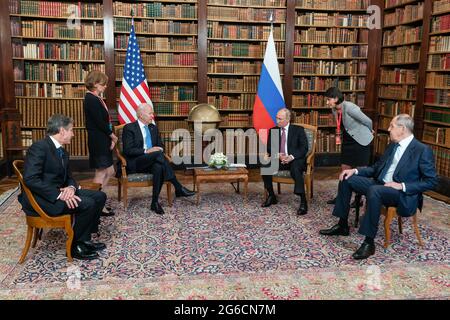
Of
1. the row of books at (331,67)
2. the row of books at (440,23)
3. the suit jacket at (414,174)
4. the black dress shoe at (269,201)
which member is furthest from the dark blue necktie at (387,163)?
the row of books at (331,67)

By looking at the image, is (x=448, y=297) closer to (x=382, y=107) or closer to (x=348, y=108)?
(x=348, y=108)

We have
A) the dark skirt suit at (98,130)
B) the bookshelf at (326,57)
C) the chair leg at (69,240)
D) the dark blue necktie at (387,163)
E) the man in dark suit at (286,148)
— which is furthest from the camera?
the bookshelf at (326,57)

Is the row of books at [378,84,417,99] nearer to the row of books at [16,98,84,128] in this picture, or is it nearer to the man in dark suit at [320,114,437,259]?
the man in dark suit at [320,114,437,259]

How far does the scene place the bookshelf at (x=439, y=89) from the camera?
6.11 meters

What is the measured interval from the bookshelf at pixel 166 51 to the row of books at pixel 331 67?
1888mm

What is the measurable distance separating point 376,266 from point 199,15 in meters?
5.08

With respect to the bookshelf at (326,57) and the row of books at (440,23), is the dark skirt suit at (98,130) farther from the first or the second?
the row of books at (440,23)

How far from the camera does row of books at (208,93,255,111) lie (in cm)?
761

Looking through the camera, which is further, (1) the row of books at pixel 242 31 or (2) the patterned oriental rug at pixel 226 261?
(1) the row of books at pixel 242 31

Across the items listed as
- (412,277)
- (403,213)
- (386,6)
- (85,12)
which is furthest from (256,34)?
(412,277)

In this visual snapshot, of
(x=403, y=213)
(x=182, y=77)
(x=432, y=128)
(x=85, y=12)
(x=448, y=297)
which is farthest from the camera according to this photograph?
(x=182, y=77)

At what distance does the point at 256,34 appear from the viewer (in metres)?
7.49

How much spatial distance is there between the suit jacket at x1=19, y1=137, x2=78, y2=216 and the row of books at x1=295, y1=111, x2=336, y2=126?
504 cm

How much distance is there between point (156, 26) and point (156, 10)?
0.25 m
